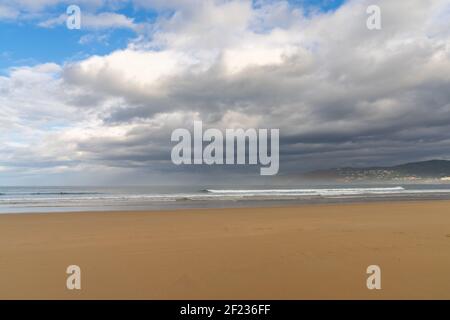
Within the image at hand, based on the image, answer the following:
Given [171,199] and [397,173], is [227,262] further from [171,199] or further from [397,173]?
[397,173]

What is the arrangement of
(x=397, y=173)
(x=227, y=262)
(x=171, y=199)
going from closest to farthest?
(x=227, y=262)
(x=171, y=199)
(x=397, y=173)

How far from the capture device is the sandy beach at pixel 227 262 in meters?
4.78

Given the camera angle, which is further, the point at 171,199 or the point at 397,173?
the point at 397,173

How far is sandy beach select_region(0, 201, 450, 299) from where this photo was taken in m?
4.78

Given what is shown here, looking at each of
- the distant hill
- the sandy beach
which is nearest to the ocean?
the sandy beach

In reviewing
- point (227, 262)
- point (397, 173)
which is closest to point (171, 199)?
point (227, 262)

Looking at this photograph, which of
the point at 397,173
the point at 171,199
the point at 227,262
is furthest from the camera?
the point at 397,173

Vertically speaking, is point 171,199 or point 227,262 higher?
point 227,262

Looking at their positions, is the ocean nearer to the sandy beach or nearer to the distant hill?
the sandy beach

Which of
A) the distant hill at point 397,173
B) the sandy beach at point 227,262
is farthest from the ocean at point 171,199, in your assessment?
the distant hill at point 397,173

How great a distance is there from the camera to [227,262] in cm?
627
